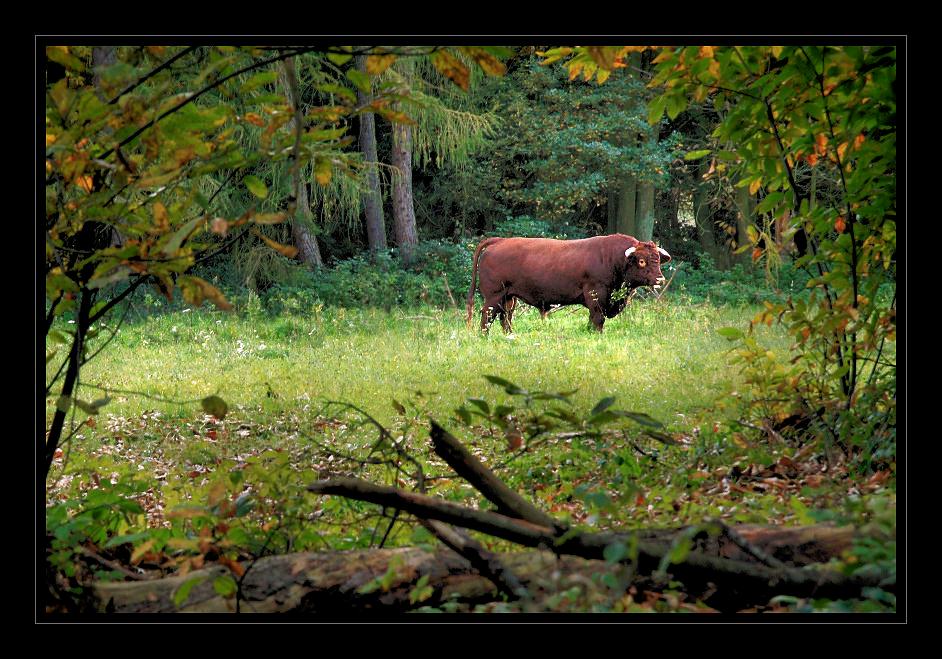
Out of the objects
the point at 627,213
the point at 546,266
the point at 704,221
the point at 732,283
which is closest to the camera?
the point at 546,266

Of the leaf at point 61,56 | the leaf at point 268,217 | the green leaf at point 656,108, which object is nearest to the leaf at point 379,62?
the leaf at point 268,217

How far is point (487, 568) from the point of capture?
2.51m

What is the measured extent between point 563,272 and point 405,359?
365cm

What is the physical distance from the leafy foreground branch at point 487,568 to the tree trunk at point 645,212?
1726 cm

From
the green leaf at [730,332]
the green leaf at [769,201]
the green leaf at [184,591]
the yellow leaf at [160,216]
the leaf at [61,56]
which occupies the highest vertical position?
the leaf at [61,56]

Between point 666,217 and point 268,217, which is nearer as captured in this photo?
point 268,217

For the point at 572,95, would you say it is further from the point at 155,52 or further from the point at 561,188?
the point at 155,52

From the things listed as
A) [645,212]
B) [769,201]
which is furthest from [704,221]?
[769,201]

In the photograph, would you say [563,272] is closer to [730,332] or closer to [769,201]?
[769,201]

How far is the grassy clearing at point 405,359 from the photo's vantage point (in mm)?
8352

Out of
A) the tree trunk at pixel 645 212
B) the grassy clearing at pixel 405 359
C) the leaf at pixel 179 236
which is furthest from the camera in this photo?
the tree trunk at pixel 645 212

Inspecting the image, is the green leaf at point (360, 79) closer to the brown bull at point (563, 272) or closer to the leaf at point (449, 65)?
the leaf at point (449, 65)

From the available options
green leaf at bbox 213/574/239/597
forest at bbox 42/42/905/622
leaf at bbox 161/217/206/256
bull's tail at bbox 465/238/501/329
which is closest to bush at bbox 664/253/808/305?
forest at bbox 42/42/905/622
